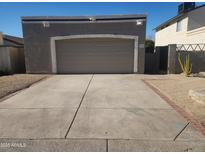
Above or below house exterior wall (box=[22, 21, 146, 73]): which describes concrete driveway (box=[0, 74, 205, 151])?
below

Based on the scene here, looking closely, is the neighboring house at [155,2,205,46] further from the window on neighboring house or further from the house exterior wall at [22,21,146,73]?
the house exterior wall at [22,21,146,73]

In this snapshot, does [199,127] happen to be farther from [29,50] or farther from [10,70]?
[10,70]

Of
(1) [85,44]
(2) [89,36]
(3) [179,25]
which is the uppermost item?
(3) [179,25]

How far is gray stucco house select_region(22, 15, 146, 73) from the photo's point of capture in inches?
454

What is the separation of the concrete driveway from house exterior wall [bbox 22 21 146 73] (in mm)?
6667

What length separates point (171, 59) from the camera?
11.6 metres

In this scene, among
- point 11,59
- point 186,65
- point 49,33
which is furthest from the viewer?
point 11,59

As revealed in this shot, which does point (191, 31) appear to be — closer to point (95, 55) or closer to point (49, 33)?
point (95, 55)

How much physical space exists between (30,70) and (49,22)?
3.82m

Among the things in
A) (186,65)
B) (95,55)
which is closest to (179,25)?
(186,65)

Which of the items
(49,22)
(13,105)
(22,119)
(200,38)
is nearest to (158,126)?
(22,119)

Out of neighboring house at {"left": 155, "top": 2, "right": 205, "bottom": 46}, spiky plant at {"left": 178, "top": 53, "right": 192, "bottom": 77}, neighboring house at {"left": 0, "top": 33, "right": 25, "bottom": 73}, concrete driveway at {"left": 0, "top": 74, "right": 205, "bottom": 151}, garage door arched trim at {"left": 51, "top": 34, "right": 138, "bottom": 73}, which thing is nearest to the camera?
concrete driveway at {"left": 0, "top": 74, "right": 205, "bottom": 151}

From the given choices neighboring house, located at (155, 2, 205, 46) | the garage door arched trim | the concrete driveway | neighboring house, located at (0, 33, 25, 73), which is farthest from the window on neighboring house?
neighboring house, located at (0, 33, 25, 73)

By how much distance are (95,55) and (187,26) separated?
369 inches
